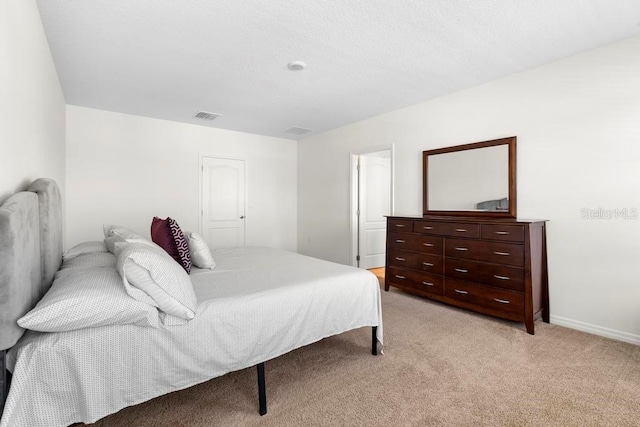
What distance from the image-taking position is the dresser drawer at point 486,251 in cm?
291

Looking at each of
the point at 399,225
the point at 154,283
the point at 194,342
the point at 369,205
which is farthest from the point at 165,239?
the point at 369,205

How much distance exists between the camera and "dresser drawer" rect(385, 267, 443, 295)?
3.57m

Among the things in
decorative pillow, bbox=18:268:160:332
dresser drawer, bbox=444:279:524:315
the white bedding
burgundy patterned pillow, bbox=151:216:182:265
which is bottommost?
dresser drawer, bbox=444:279:524:315

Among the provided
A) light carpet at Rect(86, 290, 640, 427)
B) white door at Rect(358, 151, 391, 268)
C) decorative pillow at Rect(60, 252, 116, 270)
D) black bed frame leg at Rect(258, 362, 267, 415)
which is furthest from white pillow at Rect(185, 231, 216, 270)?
white door at Rect(358, 151, 391, 268)

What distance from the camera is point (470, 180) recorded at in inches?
143

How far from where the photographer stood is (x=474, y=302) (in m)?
→ 3.22

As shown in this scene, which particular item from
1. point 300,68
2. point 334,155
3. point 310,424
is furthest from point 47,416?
point 334,155

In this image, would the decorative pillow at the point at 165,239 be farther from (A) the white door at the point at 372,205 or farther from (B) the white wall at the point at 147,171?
(A) the white door at the point at 372,205

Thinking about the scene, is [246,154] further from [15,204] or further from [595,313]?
[595,313]

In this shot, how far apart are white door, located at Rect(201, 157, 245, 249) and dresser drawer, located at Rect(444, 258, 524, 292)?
3.68 metres

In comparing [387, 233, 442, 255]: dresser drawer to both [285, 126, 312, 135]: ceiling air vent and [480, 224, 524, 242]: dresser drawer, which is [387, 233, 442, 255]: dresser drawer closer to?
[480, 224, 524, 242]: dresser drawer

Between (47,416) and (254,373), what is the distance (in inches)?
44.4

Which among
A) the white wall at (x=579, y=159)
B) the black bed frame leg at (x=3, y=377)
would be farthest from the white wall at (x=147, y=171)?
the black bed frame leg at (x=3, y=377)

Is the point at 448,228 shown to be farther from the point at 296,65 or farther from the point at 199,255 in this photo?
the point at 199,255
